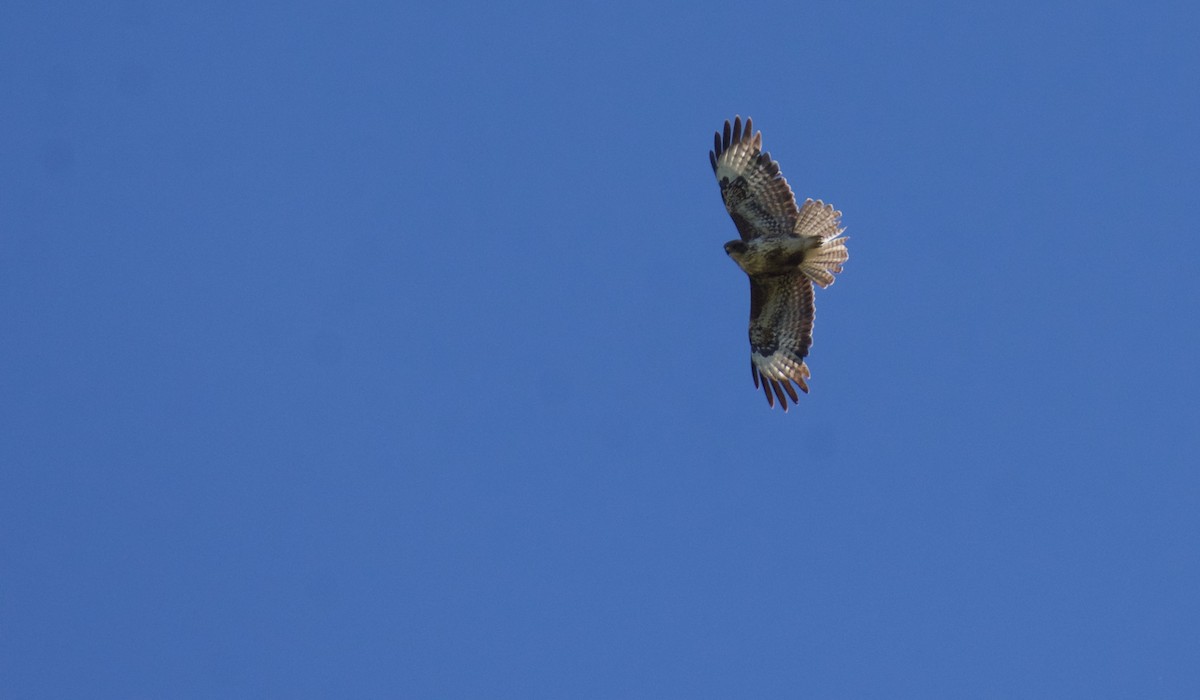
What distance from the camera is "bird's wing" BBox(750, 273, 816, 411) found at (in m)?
20.2

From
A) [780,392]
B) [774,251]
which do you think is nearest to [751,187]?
[774,251]

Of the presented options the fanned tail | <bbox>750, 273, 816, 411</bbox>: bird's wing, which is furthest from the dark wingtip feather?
the fanned tail

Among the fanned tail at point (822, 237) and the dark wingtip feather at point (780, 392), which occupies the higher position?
the fanned tail at point (822, 237)

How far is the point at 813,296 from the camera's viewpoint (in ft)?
66.0

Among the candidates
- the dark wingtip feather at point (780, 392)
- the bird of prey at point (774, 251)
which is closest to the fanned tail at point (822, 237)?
the bird of prey at point (774, 251)

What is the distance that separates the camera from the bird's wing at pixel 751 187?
19.6m

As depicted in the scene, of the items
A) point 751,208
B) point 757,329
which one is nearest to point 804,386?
point 757,329

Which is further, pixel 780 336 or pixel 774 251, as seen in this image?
pixel 780 336

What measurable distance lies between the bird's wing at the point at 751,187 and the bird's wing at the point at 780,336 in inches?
30.2

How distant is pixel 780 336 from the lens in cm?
2042

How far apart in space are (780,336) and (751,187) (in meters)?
1.81

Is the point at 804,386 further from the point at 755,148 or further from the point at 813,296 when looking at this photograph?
the point at 755,148

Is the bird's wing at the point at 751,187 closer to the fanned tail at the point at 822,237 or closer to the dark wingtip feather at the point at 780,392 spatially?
the fanned tail at the point at 822,237

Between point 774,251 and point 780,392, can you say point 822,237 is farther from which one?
point 780,392
